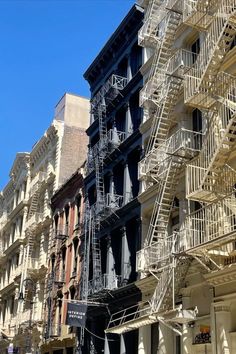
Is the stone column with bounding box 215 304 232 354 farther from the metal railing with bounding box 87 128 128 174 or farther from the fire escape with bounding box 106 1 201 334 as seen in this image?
the metal railing with bounding box 87 128 128 174

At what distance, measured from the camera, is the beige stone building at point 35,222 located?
4075 centimetres

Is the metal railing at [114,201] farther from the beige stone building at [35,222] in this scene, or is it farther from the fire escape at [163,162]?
the beige stone building at [35,222]

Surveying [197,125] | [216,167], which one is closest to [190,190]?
[216,167]

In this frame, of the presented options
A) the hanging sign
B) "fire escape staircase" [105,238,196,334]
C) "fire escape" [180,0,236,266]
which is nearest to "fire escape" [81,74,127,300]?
the hanging sign

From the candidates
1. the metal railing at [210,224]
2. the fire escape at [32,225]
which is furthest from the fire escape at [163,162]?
the fire escape at [32,225]

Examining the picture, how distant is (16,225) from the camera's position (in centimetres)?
5272

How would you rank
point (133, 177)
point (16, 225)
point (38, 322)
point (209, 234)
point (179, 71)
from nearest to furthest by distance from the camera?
point (209, 234) → point (179, 71) → point (133, 177) → point (38, 322) → point (16, 225)

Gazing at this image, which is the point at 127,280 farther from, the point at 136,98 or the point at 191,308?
the point at 136,98

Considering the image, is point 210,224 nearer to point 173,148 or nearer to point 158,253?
point 158,253

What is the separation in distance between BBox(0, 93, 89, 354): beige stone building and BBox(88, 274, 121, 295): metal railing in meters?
10.1

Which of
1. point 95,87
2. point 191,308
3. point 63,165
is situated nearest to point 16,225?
point 63,165

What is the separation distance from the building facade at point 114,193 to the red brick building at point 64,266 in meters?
2.32

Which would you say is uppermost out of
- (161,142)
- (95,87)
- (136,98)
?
(95,87)

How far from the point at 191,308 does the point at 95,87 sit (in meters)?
20.3
